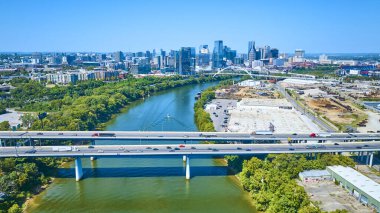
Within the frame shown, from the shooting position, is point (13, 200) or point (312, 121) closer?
point (13, 200)

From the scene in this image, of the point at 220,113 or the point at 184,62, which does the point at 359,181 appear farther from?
the point at 184,62

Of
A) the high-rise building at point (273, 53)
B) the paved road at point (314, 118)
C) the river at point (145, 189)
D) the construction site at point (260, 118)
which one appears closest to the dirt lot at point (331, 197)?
the river at point (145, 189)

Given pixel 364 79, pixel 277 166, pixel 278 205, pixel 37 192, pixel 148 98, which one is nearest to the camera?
pixel 278 205

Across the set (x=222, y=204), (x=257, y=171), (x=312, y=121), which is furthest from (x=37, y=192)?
(x=312, y=121)

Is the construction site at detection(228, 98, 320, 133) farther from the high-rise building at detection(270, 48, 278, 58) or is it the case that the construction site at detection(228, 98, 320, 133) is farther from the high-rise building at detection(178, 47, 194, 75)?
the high-rise building at detection(270, 48, 278, 58)

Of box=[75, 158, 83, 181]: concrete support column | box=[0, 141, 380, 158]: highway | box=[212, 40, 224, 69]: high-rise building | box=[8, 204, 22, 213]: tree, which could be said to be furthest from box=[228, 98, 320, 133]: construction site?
box=[212, 40, 224, 69]: high-rise building

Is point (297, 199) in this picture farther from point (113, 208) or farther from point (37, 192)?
point (37, 192)

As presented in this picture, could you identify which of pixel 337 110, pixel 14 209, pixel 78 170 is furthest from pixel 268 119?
pixel 14 209
